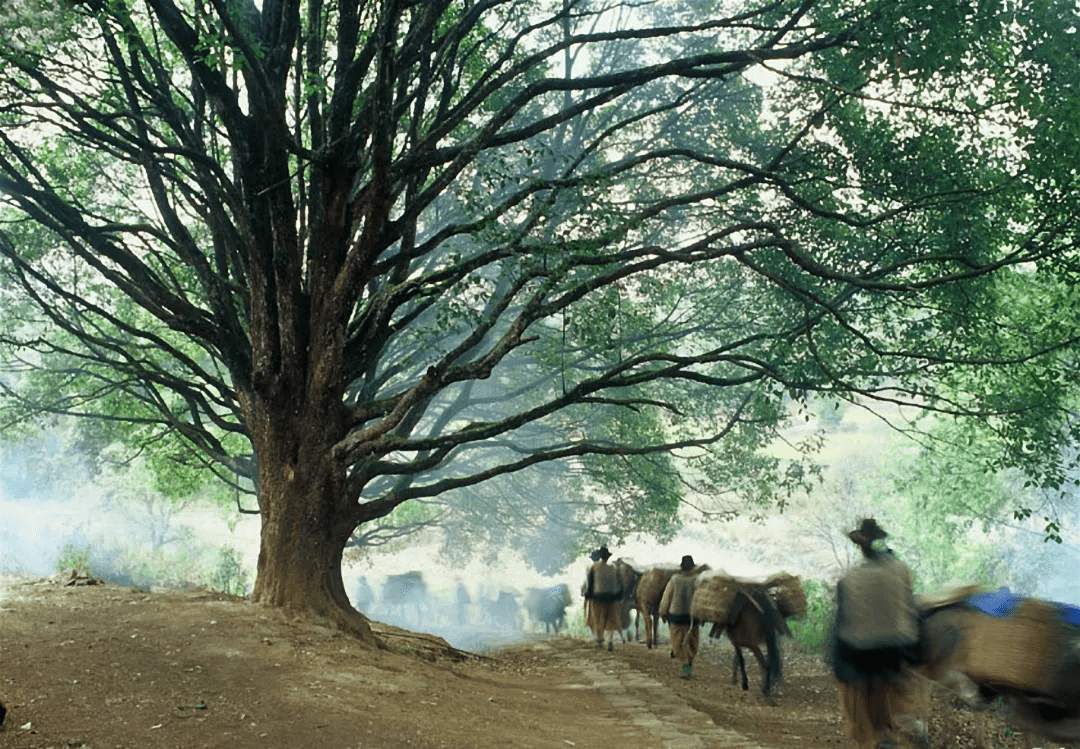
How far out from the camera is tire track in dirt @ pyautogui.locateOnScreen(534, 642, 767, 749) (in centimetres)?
928

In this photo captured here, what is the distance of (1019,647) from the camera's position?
7.23 metres

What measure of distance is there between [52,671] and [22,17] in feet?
20.5

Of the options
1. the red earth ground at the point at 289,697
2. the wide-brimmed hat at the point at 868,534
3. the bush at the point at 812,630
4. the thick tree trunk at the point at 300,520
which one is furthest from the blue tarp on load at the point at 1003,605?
the bush at the point at 812,630

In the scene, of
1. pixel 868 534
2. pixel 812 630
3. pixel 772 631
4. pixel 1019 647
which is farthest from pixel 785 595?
pixel 1019 647

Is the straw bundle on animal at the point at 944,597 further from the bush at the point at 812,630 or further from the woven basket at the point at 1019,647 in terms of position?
the bush at the point at 812,630

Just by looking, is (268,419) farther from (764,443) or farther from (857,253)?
(764,443)

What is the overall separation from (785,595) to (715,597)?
6.49 feet

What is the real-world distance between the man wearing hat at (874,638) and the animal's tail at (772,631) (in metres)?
5.29

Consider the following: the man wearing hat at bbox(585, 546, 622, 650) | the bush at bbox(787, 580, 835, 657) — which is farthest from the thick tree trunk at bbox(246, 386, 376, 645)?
the bush at bbox(787, 580, 835, 657)

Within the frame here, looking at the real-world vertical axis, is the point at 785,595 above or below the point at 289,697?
above

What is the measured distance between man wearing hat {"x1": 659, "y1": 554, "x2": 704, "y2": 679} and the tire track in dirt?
92 centimetres

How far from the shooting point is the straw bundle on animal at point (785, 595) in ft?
51.9

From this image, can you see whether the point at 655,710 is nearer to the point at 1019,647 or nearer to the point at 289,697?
the point at 1019,647

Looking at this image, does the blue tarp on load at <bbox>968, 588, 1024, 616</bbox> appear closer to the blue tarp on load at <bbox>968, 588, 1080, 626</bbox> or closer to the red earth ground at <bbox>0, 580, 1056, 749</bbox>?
the blue tarp on load at <bbox>968, 588, 1080, 626</bbox>
